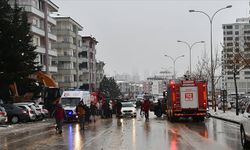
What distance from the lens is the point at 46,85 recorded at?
186ft

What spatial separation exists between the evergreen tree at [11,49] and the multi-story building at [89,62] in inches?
2657

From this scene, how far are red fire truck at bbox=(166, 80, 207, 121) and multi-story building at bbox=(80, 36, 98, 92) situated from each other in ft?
272

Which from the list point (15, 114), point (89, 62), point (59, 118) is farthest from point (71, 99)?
point (89, 62)

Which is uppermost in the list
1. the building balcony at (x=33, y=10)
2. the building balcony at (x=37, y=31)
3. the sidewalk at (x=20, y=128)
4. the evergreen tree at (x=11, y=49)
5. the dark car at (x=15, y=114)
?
the building balcony at (x=33, y=10)

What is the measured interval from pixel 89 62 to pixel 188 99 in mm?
94030

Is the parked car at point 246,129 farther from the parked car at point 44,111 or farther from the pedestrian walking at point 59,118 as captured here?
the parked car at point 44,111

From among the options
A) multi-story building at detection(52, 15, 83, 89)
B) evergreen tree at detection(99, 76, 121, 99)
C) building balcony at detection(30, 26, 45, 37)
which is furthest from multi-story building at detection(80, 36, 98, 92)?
building balcony at detection(30, 26, 45, 37)

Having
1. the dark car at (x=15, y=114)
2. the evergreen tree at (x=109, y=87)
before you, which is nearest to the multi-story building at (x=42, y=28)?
the dark car at (x=15, y=114)

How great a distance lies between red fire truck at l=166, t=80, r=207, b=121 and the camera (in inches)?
1467

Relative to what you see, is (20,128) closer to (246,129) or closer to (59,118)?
(59,118)

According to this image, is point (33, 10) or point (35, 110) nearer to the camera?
point (35, 110)

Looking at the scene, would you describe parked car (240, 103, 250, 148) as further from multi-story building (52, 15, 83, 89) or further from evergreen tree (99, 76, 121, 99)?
evergreen tree (99, 76, 121, 99)

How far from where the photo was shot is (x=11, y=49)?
5069cm

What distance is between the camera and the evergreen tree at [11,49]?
165 ft
